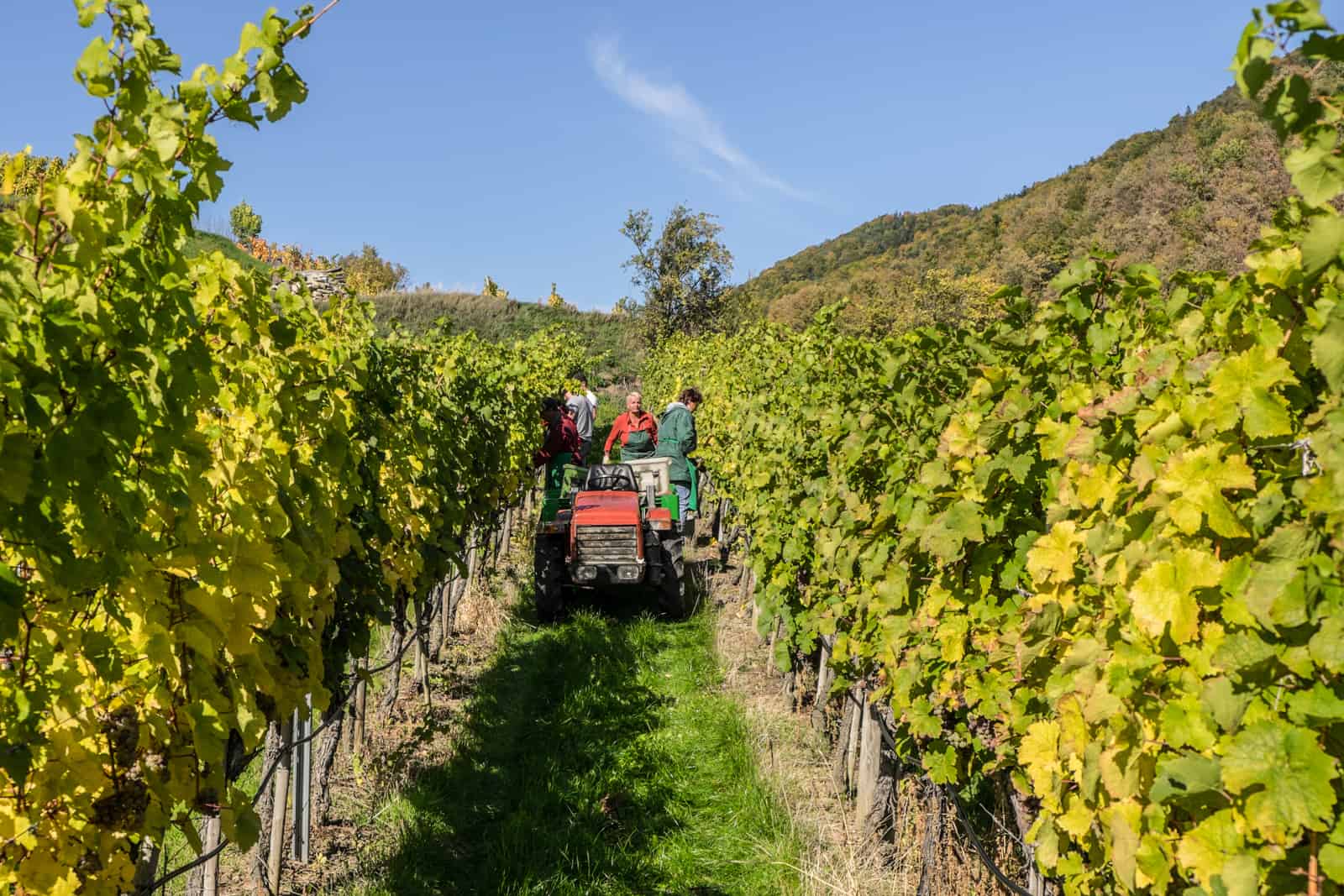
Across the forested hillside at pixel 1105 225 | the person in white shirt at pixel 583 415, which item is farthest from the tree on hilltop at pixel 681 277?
the person in white shirt at pixel 583 415

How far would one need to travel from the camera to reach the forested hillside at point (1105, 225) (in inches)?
1137

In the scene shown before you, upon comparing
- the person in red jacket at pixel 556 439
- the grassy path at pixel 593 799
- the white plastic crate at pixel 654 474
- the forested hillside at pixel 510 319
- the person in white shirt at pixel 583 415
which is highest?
the forested hillside at pixel 510 319

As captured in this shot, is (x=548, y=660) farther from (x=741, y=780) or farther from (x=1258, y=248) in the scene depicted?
(x=1258, y=248)

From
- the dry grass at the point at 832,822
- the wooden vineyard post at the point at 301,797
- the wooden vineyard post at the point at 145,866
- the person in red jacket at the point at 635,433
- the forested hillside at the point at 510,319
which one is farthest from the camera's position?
the forested hillside at the point at 510,319

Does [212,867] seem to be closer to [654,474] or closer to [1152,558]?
[1152,558]

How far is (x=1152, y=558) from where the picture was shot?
4.95ft

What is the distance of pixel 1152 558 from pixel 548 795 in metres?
3.54

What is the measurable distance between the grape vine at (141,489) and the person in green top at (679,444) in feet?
20.5

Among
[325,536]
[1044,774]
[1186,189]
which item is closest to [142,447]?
[325,536]

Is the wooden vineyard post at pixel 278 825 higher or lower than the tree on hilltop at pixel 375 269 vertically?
lower

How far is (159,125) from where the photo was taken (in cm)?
146

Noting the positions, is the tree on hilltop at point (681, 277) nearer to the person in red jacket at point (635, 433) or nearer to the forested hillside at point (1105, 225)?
the forested hillside at point (1105, 225)

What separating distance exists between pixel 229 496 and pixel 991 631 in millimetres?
1896

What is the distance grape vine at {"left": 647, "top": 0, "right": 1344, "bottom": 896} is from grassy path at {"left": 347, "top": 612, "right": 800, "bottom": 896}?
1119 millimetres
